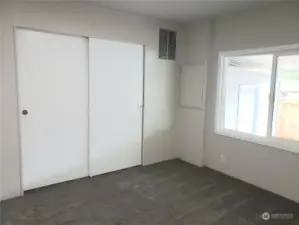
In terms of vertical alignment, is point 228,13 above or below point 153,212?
above

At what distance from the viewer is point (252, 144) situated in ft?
10.8

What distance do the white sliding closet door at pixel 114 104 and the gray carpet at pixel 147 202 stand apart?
34cm

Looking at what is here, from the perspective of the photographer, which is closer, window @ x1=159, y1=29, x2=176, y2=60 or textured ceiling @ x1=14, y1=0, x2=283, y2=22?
textured ceiling @ x1=14, y1=0, x2=283, y2=22

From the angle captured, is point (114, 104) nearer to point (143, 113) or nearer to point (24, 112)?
point (143, 113)

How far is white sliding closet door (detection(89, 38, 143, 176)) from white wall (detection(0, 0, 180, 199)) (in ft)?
0.48

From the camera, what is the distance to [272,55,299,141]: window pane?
117 inches

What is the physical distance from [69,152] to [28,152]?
52cm

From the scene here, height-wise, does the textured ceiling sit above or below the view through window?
above

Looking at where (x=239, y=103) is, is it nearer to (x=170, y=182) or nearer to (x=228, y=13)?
(x=228, y=13)

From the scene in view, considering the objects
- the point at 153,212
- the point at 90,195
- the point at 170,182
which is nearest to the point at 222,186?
the point at 170,182

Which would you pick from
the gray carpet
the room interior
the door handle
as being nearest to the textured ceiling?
the room interior

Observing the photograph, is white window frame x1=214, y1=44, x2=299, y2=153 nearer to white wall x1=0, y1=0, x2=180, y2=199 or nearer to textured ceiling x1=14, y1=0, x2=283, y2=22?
textured ceiling x1=14, y1=0, x2=283, y2=22

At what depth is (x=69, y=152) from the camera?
3.29 metres

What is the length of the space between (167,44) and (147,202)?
8.33 feet
